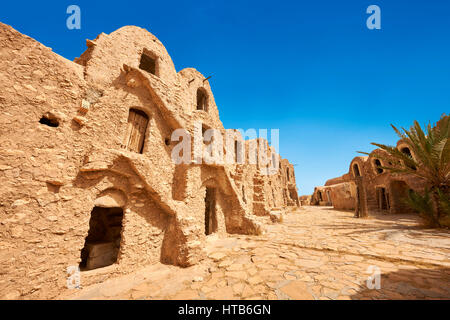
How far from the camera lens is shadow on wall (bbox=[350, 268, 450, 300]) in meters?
3.00

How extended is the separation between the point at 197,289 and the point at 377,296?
132 inches

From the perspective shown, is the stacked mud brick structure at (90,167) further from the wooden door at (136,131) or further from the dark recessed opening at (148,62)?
the dark recessed opening at (148,62)

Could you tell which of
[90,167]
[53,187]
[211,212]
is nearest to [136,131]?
[90,167]

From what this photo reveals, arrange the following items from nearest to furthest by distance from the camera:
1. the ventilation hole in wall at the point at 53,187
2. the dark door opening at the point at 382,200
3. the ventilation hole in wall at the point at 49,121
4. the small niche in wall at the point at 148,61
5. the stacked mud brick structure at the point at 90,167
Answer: the stacked mud brick structure at the point at 90,167, the ventilation hole in wall at the point at 53,187, the ventilation hole in wall at the point at 49,121, the small niche in wall at the point at 148,61, the dark door opening at the point at 382,200

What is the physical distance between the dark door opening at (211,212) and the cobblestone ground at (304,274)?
2303 mm

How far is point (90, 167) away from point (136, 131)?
2.13 metres

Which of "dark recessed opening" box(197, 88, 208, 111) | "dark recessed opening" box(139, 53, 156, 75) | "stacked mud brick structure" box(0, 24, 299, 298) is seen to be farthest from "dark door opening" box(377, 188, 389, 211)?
"dark recessed opening" box(139, 53, 156, 75)

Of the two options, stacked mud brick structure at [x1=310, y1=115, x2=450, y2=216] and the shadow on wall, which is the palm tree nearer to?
stacked mud brick structure at [x1=310, y1=115, x2=450, y2=216]

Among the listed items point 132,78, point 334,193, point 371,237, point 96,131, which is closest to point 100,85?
point 132,78

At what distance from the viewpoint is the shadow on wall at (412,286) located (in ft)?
9.84

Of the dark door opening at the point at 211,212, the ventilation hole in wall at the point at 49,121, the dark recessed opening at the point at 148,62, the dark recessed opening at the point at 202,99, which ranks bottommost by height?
the dark door opening at the point at 211,212

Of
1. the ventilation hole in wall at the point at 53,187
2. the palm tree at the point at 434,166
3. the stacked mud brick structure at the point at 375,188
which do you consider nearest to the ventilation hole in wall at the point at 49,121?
the ventilation hole in wall at the point at 53,187
